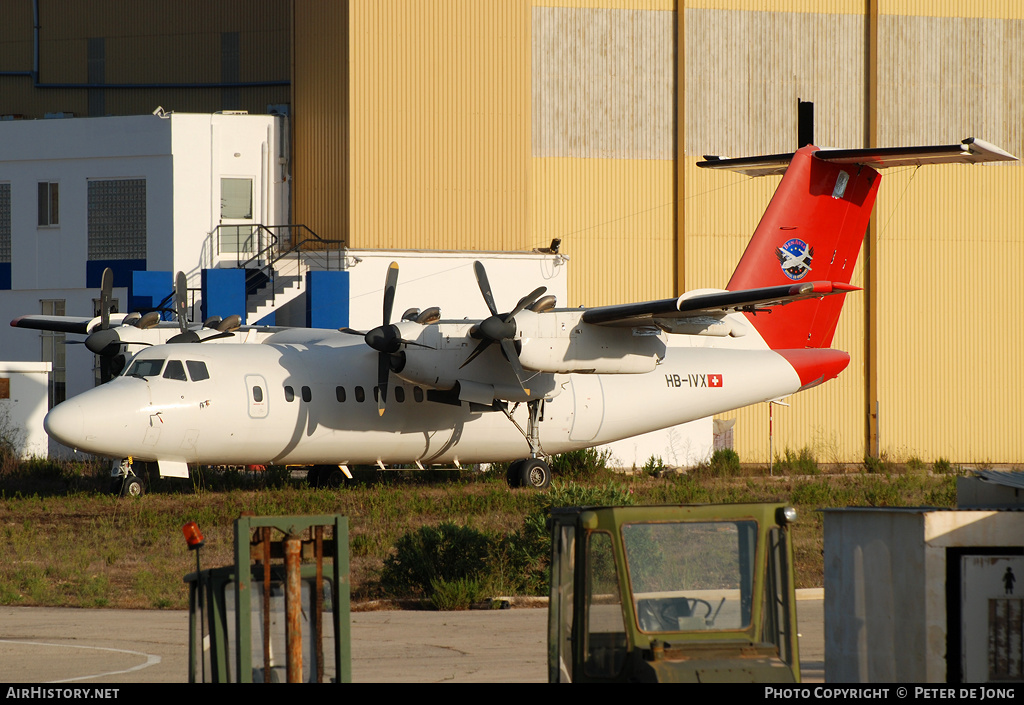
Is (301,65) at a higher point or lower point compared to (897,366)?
higher

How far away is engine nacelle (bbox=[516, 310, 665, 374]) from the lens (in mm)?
21047

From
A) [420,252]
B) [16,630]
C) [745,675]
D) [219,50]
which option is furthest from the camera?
[219,50]

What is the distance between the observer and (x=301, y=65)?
1325 inches

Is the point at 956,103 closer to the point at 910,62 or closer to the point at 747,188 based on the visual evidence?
the point at 910,62

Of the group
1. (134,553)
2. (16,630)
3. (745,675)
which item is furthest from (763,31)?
(745,675)

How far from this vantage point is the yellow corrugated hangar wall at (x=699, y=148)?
32219 mm

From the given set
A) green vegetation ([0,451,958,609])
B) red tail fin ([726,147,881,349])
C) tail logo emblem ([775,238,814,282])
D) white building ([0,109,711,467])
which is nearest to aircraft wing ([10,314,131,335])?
green vegetation ([0,451,958,609])

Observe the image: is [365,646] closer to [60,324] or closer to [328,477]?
[328,477]

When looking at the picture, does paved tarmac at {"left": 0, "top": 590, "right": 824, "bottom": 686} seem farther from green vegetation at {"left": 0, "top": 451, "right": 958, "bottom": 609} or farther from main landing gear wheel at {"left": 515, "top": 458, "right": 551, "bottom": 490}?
main landing gear wheel at {"left": 515, "top": 458, "right": 551, "bottom": 490}

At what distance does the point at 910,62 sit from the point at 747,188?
5842 millimetres

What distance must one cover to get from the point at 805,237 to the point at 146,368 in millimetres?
13121

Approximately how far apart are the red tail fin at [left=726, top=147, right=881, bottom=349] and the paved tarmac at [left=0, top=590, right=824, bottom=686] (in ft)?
39.3

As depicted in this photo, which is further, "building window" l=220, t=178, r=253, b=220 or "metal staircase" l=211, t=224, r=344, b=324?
"building window" l=220, t=178, r=253, b=220

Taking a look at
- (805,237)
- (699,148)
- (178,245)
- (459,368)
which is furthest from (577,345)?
(178,245)
